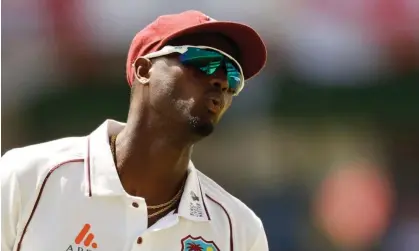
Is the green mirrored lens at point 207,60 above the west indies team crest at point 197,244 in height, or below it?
above

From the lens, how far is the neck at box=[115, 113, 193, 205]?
234 centimetres

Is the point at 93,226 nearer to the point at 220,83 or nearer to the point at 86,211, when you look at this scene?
the point at 86,211

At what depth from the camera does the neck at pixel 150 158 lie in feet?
7.68

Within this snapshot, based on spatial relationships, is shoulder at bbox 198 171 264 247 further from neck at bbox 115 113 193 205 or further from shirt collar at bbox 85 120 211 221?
neck at bbox 115 113 193 205

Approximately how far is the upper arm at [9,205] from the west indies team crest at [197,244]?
49 centimetres

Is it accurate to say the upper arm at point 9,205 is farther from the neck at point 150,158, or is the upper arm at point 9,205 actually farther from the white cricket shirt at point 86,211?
the neck at point 150,158

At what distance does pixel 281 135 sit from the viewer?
8.46 meters

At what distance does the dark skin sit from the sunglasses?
2cm

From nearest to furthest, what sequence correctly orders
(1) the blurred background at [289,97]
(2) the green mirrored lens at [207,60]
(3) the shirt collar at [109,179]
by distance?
1. (3) the shirt collar at [109,179]
2. (2) the green mirrored lens at [207,60]
3. (1) the blurred background at [289,97]

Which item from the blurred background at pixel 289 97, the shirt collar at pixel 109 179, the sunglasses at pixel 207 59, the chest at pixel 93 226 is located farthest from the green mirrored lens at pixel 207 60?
the blurred background at pixel 289 97

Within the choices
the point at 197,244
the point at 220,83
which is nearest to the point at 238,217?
the point at 197,244

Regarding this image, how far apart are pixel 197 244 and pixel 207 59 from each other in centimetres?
55

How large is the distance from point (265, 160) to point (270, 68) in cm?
99

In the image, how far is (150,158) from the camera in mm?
2363
